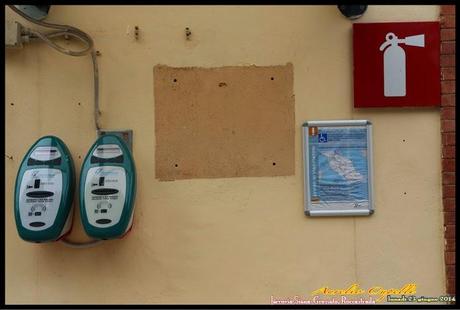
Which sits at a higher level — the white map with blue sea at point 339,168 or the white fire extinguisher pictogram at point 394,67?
the white fire extinguisher pictogram at point 394,67

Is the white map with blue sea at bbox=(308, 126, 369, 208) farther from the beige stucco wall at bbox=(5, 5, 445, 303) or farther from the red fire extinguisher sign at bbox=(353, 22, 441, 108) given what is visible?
the red fire extinguisher sign at bbox=(353, 22, 441, 108)

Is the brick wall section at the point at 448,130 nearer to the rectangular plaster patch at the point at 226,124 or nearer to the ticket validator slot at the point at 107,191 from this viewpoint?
the rectangular plaster patch at the point at 226,124

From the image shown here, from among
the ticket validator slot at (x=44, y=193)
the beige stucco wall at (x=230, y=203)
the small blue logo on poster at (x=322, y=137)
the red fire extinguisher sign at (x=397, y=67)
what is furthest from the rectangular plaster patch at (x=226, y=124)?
the ticket validator slot at (x=44, y=193)

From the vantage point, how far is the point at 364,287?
117 inches

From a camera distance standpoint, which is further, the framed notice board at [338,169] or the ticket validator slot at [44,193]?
the framed notice board at [338,169]

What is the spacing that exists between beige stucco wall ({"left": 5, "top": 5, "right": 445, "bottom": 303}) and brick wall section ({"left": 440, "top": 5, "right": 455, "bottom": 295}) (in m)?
0.06

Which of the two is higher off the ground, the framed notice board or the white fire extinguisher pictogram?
the white fire extinguisher pictogram

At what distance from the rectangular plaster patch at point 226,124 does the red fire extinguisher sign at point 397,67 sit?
50cm

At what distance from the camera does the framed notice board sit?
9.65ft

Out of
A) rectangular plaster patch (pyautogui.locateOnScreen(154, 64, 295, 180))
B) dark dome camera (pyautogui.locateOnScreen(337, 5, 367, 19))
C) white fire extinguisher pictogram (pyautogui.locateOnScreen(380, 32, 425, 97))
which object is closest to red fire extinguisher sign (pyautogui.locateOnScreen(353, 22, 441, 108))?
white fire extinguisher pictogram (pyautogui.locateOnScreen(380, 32, 425, 97))

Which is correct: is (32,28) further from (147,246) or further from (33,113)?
(147,246)

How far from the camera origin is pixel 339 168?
9.65ft

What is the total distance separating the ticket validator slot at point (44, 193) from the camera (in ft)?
8.71

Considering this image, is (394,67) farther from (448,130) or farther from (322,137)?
(322,137)
